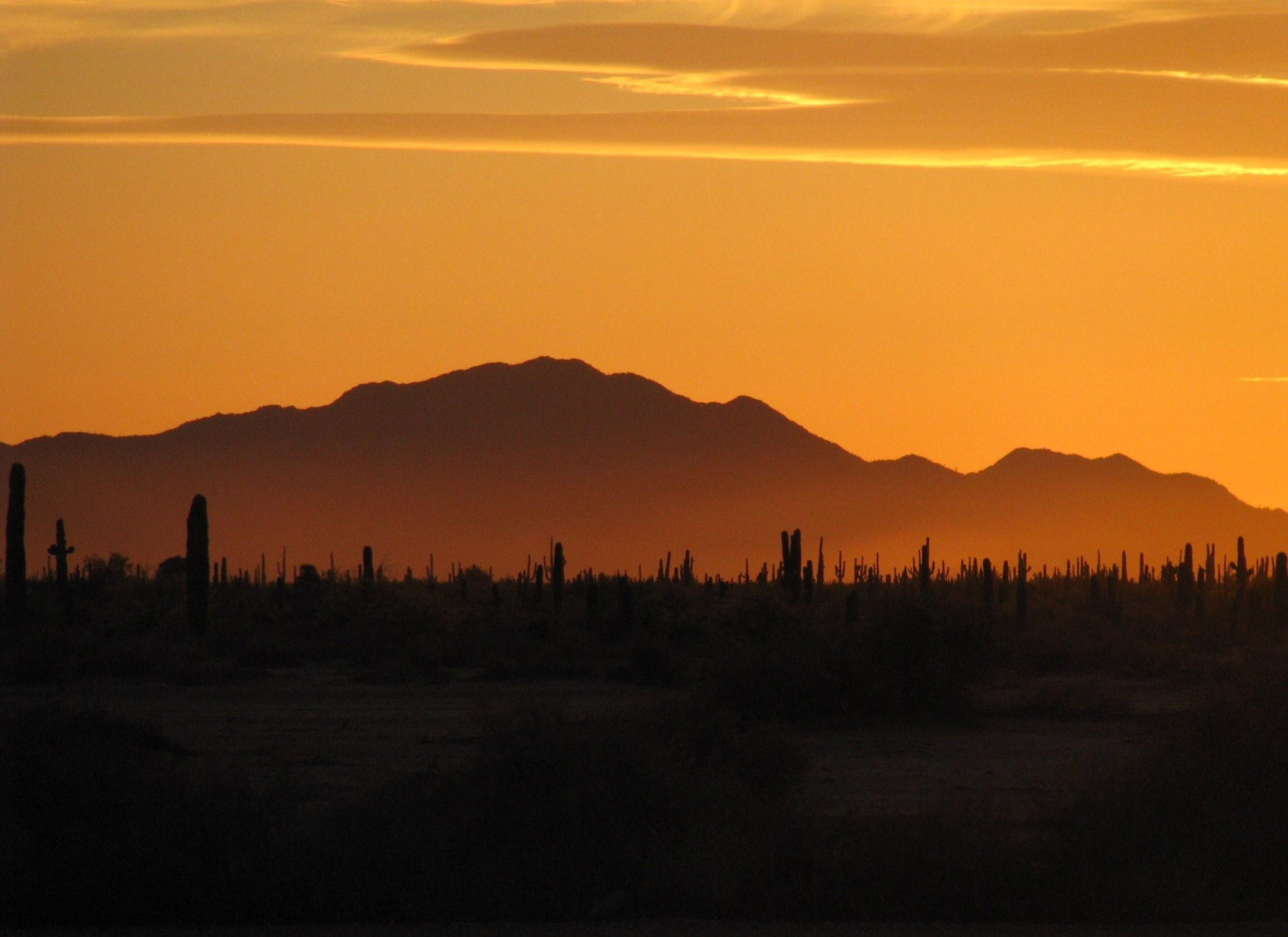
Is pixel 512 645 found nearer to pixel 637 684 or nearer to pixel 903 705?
pixel 637 684

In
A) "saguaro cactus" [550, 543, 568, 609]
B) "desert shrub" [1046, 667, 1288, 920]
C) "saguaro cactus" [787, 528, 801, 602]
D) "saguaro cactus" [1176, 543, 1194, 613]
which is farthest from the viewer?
"saguaro cactus" [1176, 543, 1194, 613]

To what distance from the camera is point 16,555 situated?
4309cm

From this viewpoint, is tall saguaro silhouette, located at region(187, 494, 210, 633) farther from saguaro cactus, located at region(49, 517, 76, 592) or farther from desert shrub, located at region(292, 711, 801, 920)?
desert shrub, located at region(292, 711, 801, 920)

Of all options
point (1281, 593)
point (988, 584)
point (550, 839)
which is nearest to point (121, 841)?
point (550, 839)

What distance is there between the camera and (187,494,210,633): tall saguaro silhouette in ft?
139

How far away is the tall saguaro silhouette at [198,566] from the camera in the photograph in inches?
1673

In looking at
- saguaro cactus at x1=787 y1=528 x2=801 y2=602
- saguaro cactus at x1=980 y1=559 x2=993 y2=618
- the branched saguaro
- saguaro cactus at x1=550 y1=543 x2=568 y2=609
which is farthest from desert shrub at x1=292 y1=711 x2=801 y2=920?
saguaro cactus at x1=550 y1=543 x2=568 y2=609

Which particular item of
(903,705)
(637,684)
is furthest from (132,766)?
(637,684)

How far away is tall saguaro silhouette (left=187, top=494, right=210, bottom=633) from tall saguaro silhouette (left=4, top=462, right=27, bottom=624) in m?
4.17

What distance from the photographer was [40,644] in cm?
3438

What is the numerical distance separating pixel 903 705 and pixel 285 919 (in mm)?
15651

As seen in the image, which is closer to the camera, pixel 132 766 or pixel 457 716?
pixel 132 766

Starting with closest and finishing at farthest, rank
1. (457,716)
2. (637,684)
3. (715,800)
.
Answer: (715,800) < (457,716) < (637,684)

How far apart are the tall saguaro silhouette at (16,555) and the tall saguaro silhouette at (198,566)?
417 centimetres
